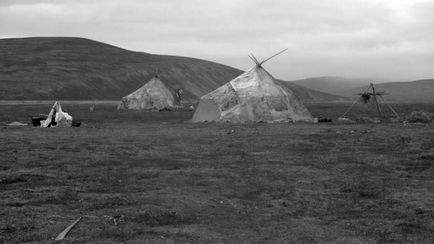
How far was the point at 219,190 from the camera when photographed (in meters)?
10.9

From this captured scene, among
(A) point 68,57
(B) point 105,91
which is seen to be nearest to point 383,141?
(B) point 105,91

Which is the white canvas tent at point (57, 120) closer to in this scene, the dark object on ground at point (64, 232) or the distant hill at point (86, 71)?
the dark object on ground at point (64, 232)

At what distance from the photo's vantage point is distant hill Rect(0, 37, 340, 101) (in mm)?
82750

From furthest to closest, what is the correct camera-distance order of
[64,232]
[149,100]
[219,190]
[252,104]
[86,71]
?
[86,71] → [149,100] → [252,104] → [219,190] → [64,232]

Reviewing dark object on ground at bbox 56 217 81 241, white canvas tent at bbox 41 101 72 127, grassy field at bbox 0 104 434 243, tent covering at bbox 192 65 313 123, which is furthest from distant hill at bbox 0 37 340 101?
dark object on ground at bbox 56 217 81 241

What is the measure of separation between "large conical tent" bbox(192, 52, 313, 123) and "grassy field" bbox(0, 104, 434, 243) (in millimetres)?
10745

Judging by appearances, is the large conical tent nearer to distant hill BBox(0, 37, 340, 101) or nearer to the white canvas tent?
the white canvas tent

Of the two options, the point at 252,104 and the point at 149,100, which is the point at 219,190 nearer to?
the point at 252,104

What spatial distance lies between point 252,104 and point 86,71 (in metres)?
73.6

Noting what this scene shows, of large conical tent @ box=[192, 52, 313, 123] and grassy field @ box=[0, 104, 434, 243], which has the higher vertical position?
large conical tent @ box=[192, 52, 313, 123]

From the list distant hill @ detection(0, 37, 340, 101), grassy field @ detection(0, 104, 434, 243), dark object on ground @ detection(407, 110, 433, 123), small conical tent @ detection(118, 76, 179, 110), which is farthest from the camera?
distant hill @ detection(0, 37, 340, 101)

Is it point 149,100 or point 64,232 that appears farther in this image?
point 149,100

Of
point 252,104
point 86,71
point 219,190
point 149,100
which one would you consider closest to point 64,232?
point 219,190

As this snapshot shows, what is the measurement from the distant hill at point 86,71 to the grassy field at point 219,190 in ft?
197
